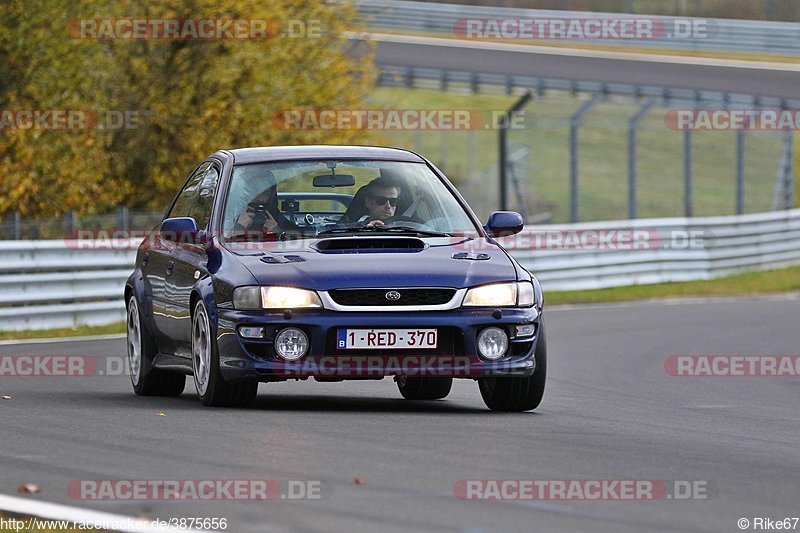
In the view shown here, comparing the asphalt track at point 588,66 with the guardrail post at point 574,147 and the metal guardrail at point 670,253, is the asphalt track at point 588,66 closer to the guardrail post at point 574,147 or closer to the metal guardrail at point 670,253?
the metal guardrail at point 670,253

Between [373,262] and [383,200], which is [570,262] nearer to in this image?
[383,200]

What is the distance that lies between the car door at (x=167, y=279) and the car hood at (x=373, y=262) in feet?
2.90

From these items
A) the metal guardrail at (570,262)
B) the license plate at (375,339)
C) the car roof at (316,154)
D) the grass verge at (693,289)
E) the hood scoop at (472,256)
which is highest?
the car roof at (316,154)

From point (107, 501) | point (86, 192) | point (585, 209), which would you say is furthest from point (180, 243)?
point (585, 209)

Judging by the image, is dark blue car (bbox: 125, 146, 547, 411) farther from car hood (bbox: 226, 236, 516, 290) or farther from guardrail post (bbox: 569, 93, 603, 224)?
guardrail post (bbox: 569, 93, 603, 224)

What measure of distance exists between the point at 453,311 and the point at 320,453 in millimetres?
1931

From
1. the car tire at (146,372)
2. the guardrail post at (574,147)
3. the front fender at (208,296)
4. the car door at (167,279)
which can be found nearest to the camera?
the front fender at (208,296)

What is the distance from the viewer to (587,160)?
59969 millimetres

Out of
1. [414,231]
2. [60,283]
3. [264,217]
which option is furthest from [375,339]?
[60,283]

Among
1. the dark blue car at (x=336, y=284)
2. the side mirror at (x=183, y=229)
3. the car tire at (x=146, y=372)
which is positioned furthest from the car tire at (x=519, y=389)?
the car tire at (x=146, y=372)

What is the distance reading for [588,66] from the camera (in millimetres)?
45312

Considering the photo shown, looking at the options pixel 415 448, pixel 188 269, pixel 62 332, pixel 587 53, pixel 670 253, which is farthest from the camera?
pixel 587 53

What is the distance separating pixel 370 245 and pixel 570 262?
1789 centimetres

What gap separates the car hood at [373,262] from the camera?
964 centimetres
